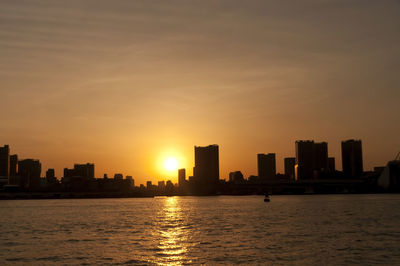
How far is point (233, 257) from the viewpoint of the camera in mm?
55250

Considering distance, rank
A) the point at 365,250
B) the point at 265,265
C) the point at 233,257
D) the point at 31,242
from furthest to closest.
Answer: the point at 31,242
the point at 365,250
the point at 233,257
the point at 265,265

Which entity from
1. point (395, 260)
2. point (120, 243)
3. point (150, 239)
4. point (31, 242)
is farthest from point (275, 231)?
point (31, 242)

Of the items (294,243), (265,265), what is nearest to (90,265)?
(265,265)

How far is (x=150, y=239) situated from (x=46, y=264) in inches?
972

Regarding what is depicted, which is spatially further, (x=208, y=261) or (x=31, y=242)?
(x=31, y=242)

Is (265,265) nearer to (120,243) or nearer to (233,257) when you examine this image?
(233,257)

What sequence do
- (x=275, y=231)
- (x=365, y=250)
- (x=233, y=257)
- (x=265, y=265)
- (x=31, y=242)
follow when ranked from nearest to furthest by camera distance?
(x=265, y=265)
(x=233, y=257)
(x=365, y=250)
(x=31, y=242)
(x=275, y=231)

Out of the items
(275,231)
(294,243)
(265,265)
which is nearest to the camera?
(265,265)

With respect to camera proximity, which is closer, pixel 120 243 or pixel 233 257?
pixel 233 257

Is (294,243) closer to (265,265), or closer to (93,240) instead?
(265,265)

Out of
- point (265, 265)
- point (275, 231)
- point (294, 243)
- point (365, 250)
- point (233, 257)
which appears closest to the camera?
point (265, 265)

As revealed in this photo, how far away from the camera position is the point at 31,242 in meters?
74.9

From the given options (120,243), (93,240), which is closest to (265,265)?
(120,243)

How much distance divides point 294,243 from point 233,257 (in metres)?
15.7
